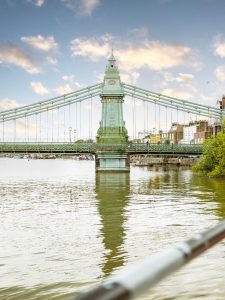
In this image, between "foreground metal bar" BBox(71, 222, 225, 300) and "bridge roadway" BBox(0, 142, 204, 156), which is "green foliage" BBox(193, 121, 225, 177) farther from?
"foreground metal bar" BBox(71, 222, 225, 300)

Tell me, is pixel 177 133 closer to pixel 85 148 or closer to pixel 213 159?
pixel 85 148

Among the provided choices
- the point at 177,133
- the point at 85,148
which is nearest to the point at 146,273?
the point at 85,148

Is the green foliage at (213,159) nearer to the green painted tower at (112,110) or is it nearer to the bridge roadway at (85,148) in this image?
the bridge roadway at (85,148)

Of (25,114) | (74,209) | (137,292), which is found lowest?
(74,209)

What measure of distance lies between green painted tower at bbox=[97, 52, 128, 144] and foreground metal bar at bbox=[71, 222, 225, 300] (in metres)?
76.0

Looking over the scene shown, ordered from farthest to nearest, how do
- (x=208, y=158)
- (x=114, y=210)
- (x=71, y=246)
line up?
(x=208, y=158)
(x=114, y=210)
(x=71, y=246)

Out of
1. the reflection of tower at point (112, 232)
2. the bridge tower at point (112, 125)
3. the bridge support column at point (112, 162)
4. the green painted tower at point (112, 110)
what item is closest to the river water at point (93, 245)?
the reflection of tower at point (112, 232)

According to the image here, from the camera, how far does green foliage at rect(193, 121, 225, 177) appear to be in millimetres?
54281

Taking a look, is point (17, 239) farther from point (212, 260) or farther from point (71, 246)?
point (212, 260)

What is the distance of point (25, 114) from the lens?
8781 centimetres

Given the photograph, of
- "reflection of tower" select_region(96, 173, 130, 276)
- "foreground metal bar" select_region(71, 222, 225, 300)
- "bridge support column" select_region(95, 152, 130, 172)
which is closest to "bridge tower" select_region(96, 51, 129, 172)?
"bridge support column" select_region(95, 152, 130, 172)

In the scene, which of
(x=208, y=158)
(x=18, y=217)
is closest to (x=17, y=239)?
(x=18, y=217)

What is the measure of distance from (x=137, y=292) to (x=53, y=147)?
75.7 m

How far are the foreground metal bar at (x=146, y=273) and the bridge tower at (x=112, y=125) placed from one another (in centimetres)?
7382
